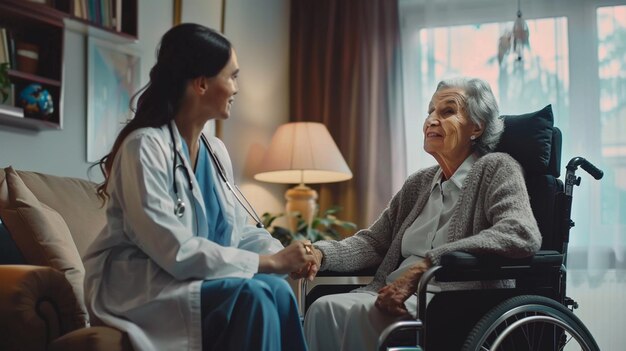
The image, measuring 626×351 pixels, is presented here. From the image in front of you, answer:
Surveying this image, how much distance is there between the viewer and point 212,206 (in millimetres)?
1830

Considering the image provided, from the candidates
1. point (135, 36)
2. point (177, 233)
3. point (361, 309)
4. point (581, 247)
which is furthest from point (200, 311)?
point (581, 247)

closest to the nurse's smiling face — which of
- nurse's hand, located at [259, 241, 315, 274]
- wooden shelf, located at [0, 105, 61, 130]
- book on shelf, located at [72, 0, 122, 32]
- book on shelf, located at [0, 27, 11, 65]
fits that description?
nurse's hand, located at [259, 241, 315, 274]

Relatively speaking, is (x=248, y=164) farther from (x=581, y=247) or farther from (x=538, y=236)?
(x=538, y=236)

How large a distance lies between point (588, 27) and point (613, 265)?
1.25 metres

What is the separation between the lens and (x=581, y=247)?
3.82 meters

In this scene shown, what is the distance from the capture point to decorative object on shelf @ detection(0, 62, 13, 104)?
8.29 feet

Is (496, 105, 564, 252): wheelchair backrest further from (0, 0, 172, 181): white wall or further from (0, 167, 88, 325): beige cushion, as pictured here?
(0, 0, 172, 181): white wall

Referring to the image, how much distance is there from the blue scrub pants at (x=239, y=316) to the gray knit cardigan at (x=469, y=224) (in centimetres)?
51

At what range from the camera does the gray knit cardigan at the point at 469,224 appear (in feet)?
6.17

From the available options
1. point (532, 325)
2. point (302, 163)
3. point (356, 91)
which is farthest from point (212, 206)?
point (356, 91)

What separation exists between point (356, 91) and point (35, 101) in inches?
83.4

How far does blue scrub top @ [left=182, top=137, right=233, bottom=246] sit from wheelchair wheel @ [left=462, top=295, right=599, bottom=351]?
25.7 inches

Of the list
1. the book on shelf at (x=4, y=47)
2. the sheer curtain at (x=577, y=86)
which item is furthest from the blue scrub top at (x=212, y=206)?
the sheer curtain at (x=577, y=86)

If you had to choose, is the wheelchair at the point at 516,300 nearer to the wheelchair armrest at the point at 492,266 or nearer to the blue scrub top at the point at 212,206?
the wheelchair armrest at the point at 492,266
